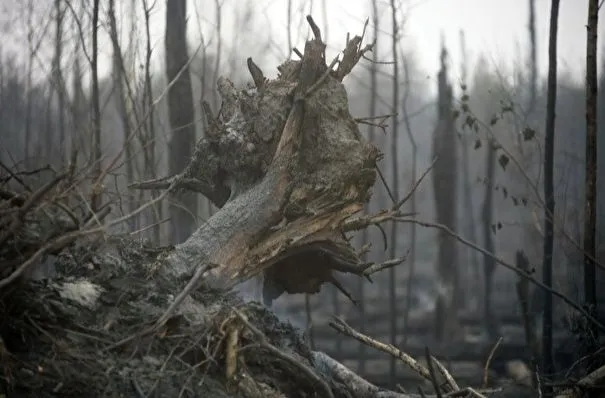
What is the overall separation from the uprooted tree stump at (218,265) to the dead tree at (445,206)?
12.2m

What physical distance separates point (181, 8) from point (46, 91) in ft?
29.3

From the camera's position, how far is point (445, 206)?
59.3 feet

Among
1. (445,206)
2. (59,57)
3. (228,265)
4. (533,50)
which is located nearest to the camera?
(228,265)

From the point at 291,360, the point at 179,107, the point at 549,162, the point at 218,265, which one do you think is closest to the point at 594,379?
the point at 291,360

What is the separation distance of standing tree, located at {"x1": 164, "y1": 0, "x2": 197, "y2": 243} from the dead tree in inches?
353

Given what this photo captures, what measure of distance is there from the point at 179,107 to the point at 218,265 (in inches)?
261

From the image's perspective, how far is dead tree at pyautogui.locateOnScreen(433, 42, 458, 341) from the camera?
18.1m

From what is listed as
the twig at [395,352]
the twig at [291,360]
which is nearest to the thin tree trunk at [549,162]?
the twig at [395,352]

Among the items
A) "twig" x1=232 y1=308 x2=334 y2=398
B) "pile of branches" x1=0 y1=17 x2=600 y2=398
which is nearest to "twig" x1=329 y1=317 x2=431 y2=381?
"pile of branches" x1=0 y1=17 x2=600 y2=398

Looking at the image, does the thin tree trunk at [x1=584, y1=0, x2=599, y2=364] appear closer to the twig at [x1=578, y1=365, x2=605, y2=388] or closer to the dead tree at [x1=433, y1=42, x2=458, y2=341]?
the twig at [x1=578, y1=365, x2=605, y2=388]

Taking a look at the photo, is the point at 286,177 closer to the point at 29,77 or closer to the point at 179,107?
the point at 179,107

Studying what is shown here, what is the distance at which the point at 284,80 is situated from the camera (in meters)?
6.39

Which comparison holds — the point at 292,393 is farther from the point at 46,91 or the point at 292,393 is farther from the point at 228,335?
the point at 46,91

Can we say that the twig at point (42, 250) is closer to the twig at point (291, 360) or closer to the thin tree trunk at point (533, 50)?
the twig at point (291, 360)
